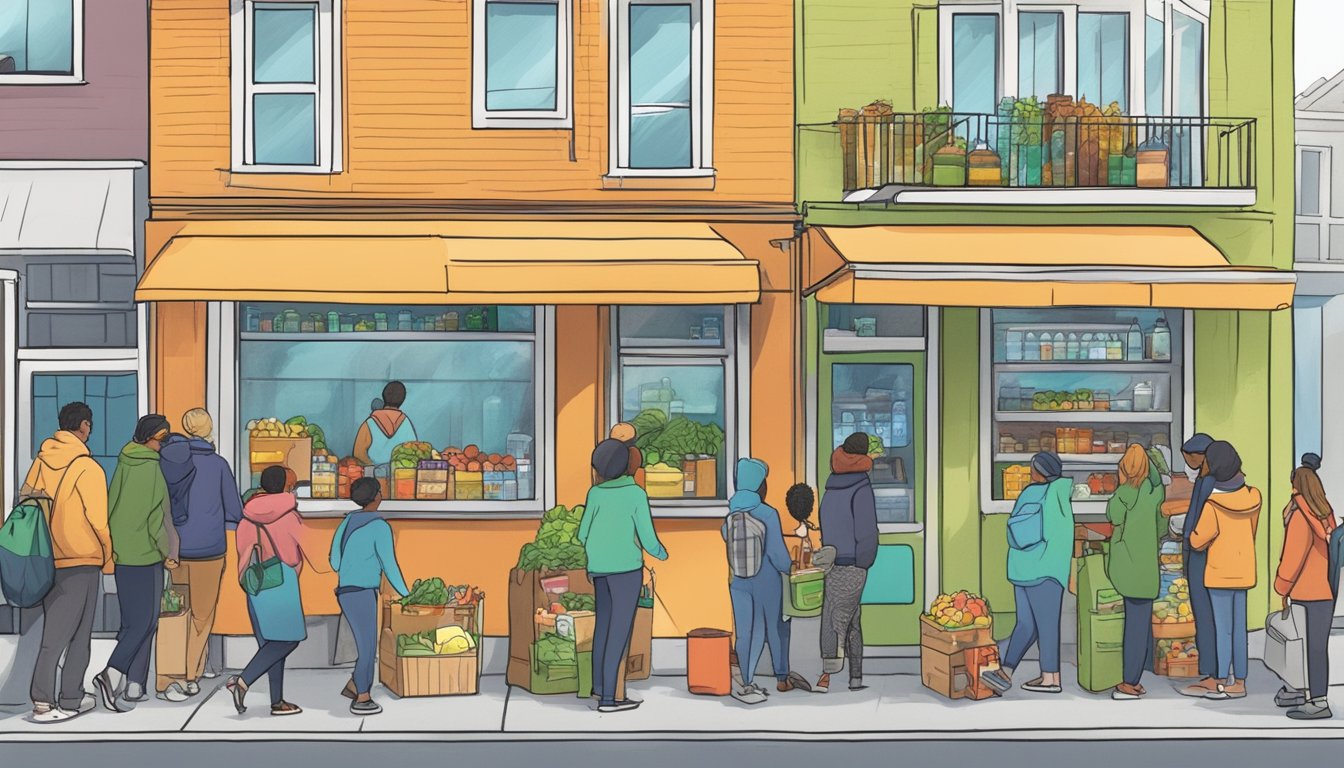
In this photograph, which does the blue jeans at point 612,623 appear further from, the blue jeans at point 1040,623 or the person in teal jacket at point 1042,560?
the blue jeans at point 1040,623

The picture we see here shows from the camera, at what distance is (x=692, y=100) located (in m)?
13.2

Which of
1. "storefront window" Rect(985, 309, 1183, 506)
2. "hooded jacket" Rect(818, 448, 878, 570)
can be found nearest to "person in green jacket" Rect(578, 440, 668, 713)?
"hooded jacket" Rect(818, 448, 878, 570)

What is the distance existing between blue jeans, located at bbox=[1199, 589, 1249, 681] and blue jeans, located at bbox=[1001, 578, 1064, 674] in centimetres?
120

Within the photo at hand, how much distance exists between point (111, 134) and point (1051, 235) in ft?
27.2

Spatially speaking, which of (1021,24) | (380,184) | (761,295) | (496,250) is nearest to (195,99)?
(380,184)

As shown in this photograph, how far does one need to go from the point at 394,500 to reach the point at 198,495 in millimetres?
1896

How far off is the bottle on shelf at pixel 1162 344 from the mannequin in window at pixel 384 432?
22.2 ft

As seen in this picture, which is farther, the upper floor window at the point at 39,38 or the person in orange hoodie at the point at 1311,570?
the upper floor window at the point at 39,38

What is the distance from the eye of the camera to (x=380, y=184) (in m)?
13.0

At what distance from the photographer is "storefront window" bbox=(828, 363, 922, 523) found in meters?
13.2

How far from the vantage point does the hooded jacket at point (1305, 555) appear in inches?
420

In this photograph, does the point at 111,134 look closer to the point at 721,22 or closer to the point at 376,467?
the point at 376,467

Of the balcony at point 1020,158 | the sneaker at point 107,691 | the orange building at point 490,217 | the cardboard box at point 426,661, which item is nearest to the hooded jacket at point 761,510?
the orange building at point 490,217

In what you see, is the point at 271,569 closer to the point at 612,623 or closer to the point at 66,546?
the point at 66,546
